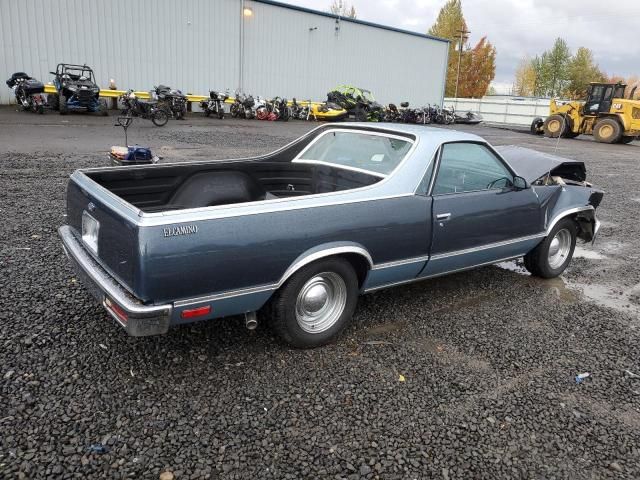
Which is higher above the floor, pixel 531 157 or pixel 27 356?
pixel 531 157

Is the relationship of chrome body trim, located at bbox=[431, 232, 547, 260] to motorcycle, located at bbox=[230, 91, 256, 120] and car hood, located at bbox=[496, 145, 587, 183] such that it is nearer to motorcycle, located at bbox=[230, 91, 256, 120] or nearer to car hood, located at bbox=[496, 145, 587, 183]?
car hood, located at bbox=[496, 145, 587, 183]

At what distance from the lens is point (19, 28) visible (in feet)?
67.3

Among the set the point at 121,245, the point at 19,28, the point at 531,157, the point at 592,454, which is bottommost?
the point at 592,454

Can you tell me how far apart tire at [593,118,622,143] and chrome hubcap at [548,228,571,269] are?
76.0 feet

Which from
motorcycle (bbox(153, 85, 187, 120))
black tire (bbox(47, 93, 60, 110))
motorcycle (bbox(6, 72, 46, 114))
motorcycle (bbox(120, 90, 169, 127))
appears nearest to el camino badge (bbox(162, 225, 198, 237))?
motorcycle (bbox(120, 90, 169, 127))

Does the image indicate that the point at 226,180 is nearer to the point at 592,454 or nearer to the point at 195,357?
the point at 195,357

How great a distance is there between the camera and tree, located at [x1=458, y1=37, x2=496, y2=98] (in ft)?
188

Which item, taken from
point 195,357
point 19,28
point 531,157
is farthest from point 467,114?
point 195,357

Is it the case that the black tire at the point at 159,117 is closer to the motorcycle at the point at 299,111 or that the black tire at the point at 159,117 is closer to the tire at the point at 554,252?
the motorcycle at the point at 299,111

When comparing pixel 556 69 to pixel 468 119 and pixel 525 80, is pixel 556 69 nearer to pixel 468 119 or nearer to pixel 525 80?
pixel 525 80

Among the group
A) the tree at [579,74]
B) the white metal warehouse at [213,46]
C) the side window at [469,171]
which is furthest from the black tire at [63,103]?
the tree at [579,74]

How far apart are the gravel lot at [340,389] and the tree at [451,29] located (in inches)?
2259

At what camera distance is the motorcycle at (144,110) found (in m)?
17.1

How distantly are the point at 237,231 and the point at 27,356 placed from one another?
153 centimetres
